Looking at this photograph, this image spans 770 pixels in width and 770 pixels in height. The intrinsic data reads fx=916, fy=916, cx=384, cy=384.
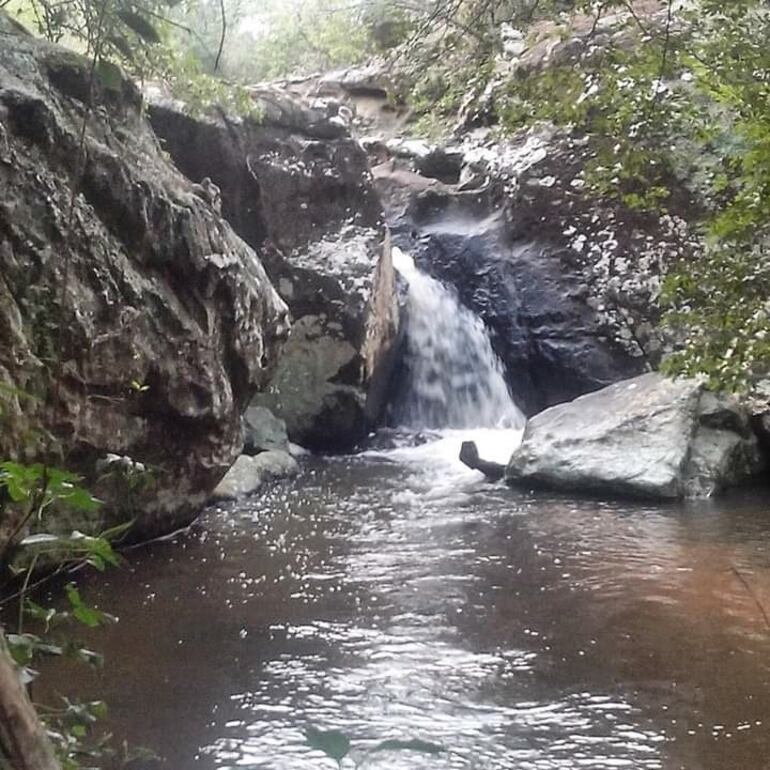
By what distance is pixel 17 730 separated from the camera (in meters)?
1.19

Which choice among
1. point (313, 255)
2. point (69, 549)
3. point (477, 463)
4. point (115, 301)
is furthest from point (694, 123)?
point (313, 255)

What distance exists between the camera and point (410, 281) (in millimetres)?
11047

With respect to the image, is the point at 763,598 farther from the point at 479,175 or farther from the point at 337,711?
the point at 479,175

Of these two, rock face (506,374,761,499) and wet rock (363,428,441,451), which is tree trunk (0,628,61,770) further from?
wet rock (363,428,441,451)

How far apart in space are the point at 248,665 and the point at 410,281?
24.9 ft

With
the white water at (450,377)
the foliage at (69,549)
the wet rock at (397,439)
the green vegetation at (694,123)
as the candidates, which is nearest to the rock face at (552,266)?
the white water at (450,377)

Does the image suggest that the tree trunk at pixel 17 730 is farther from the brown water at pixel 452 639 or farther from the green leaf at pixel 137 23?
the brown water at pixel 452 639

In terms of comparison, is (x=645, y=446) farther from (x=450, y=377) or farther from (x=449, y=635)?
(x=449, y=635)

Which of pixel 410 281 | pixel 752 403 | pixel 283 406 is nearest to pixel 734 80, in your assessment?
pixel 752 403

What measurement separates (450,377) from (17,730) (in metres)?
9.32

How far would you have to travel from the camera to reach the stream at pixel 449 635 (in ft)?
10.7

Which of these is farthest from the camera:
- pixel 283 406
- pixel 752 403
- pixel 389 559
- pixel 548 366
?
pixel 548 366

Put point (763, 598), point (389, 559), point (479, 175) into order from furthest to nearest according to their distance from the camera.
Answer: point (479, 175), point (389, 559), point (763, 598)

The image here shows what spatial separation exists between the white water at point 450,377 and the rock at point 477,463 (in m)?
1.24
